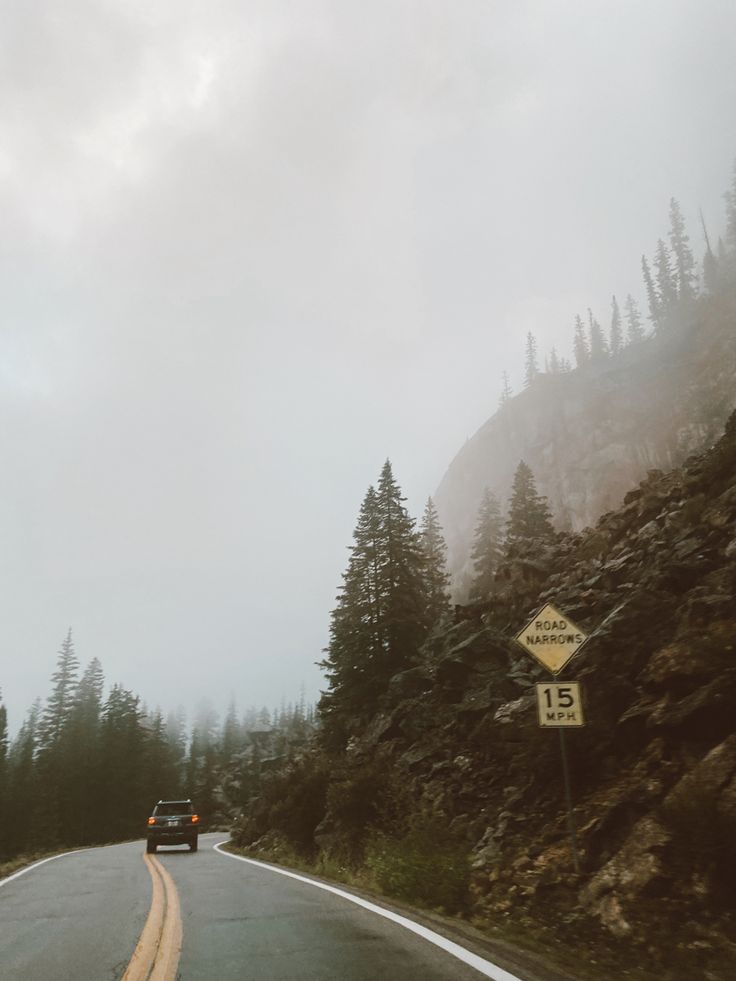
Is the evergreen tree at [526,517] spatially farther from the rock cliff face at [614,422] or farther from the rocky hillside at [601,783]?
the rock cliff face at [614,422]

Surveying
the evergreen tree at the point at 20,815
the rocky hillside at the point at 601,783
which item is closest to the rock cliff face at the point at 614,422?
the evergreen tree at the point at 20,815

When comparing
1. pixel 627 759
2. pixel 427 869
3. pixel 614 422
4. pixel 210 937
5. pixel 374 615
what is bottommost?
pixel 210 937

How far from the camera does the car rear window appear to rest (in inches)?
947

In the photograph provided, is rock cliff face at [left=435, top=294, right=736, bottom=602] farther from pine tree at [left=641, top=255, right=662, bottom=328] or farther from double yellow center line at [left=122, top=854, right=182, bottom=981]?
double yellow center line at [left=122, top=854, right=182, bottom=981]

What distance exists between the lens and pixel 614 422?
95938 millimetres

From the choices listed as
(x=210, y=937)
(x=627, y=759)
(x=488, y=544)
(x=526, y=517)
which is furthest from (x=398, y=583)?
(x=210, y=937)

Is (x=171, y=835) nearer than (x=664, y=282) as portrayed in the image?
Yes


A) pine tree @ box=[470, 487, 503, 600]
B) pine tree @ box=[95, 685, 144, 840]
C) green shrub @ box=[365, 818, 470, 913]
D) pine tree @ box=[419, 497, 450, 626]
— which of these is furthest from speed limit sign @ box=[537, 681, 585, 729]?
pine tree @ box=[95, 685, 144, 840]

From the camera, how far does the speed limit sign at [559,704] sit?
9.38 meters

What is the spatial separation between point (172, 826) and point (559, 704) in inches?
762

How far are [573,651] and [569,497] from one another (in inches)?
3436

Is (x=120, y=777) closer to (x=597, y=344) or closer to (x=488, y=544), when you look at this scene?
(x=488, y=544)

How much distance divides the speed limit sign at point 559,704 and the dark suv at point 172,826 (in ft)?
60.4

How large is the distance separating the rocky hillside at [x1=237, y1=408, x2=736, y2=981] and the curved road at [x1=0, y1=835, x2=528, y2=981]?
→ 4.68 ft
